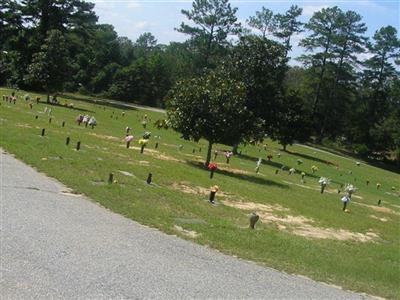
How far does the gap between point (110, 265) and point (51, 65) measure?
161 feet

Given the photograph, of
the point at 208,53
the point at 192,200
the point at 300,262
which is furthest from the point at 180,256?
the point at 208,53

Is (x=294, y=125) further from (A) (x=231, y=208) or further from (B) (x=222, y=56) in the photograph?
(A) (x=231, y=208)

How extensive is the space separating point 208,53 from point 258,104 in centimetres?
3719

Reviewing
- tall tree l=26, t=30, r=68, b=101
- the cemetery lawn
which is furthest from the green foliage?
tall tree l=26, t=30, r=68, b=101

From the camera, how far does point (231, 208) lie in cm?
1798

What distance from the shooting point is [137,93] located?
85.1m

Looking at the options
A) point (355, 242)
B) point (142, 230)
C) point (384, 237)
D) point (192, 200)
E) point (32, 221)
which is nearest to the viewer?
point (32, 221)

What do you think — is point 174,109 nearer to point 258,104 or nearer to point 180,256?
point 258,104

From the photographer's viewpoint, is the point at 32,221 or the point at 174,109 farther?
the point at 174,109

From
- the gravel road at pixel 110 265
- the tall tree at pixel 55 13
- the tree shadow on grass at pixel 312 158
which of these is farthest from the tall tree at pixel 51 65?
the gravel road at pixel 110 265

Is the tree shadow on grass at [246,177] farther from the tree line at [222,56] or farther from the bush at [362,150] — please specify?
the bush at [362,150]

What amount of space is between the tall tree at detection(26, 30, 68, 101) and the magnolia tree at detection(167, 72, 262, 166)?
94.9 feet

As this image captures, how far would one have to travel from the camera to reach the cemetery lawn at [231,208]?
1229 centimetres

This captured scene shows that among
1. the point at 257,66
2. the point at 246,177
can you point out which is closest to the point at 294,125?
the point at 257,66
